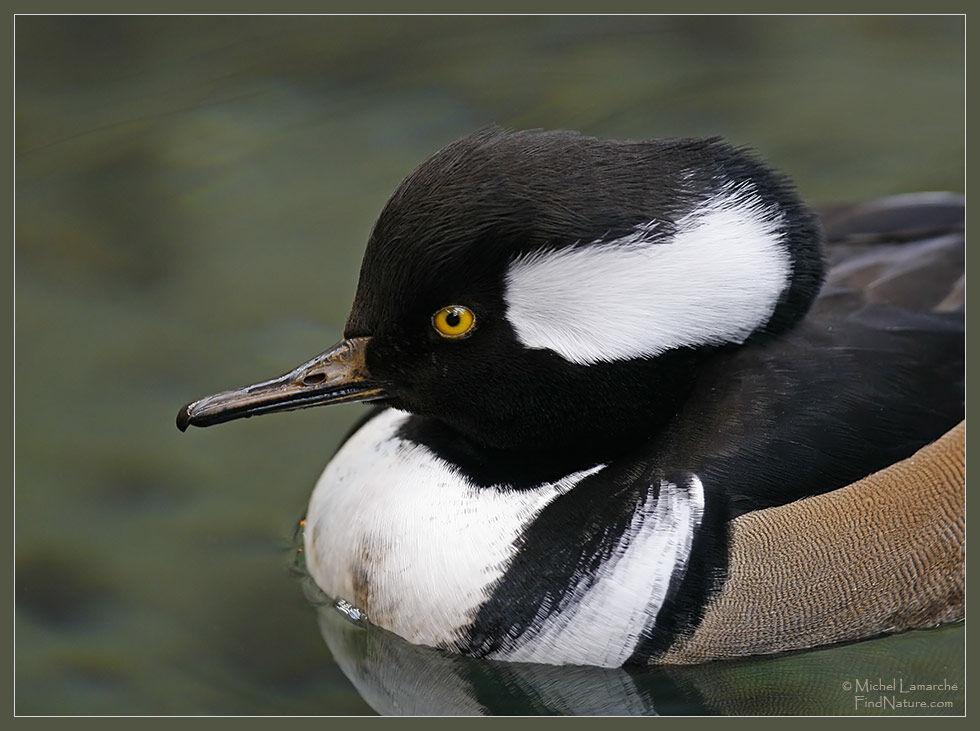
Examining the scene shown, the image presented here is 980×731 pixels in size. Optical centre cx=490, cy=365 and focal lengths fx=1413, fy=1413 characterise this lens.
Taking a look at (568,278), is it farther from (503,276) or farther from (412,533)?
(412,533)

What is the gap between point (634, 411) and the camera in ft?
14.6

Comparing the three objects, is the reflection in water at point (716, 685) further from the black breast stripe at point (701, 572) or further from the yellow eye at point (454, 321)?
the yellow eye at point (454, 321)

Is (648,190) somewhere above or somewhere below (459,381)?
above

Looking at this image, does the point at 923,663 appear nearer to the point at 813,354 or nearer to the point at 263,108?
the point at 813,354

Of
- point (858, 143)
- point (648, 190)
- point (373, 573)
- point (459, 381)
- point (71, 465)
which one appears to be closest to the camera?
point (648, 190)

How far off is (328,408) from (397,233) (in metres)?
1.99

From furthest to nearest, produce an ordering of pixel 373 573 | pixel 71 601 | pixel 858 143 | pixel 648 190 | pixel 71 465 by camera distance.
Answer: pixel 858 143 < pixel 71 465 < pixel 71 601 < pixel 373 573 < pixel 648 190

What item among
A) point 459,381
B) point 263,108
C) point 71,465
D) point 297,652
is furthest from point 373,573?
point 263,108

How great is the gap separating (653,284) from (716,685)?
1.38 m

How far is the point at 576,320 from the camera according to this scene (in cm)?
413

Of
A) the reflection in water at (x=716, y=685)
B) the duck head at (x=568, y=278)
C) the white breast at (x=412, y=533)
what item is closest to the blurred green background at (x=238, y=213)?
the reflection in water at (x=716, y=685)

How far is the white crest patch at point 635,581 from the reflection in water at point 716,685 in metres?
0.16

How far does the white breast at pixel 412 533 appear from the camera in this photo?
454 centimetres

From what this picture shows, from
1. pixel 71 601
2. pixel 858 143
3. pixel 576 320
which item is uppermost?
pixel 576 320
